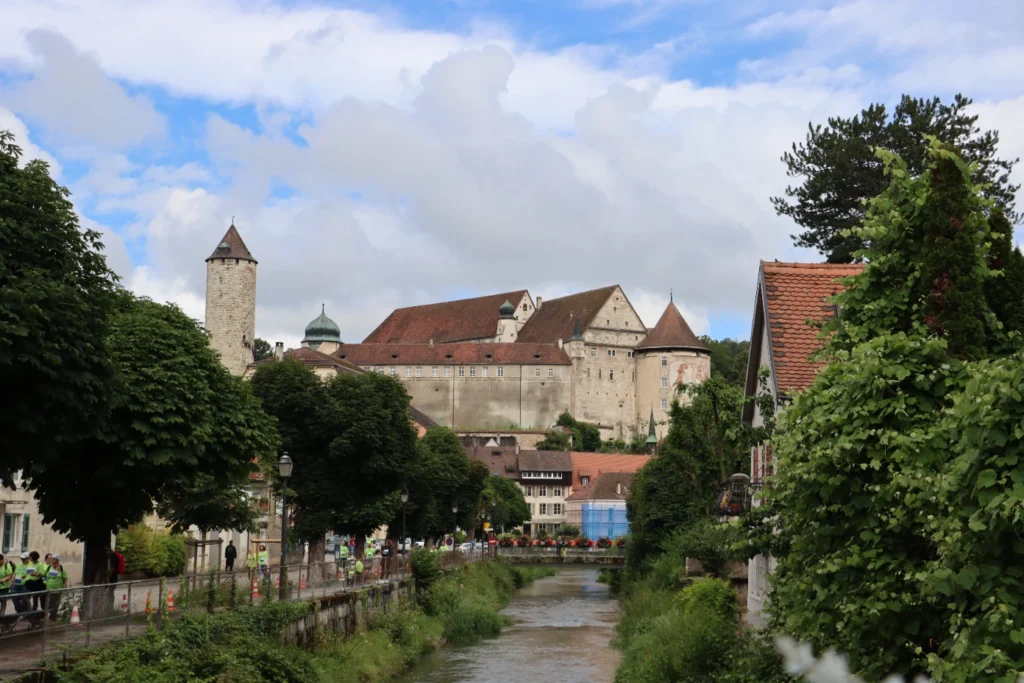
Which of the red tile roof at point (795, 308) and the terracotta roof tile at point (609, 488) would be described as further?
the terracotta roof tile at point (609, 488)

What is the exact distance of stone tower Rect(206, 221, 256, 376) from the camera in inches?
4886

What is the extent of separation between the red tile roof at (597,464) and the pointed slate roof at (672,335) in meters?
25.2

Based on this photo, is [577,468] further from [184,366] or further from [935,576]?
[935,576]

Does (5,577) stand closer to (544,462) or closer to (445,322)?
Result: (544,462)

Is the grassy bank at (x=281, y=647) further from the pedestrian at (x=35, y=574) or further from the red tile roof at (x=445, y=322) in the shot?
the red tile roof at (x=445, y=322)

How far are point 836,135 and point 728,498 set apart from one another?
2793cm

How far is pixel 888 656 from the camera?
11.1 meters

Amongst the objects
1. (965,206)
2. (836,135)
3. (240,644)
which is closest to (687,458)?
(836,135)

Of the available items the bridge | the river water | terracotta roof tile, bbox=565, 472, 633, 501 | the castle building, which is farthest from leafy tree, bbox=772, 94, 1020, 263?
the castle building

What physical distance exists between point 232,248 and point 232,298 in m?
5.06

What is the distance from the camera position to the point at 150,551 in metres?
46.0

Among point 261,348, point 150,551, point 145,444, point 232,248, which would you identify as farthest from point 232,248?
point 145,444

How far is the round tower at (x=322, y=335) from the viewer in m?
177

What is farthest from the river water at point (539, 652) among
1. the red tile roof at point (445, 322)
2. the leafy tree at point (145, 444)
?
the red tile roof at point (445, 322)
